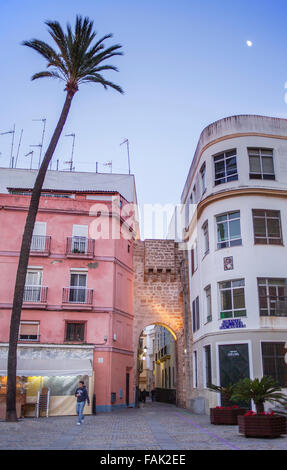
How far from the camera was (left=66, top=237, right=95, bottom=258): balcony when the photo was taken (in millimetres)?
28062

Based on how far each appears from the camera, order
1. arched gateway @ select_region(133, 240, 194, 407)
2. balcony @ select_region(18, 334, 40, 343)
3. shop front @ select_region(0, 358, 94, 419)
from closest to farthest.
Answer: shop front @ select_region(0, 358, 94, 419), balcony @ select_region(18, 334, 40, 343), arched gateway @ select_region(133, 240, 194, 407)

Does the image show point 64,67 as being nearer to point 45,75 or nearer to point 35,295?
point 45,75

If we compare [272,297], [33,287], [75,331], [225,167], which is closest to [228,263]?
[272,297]

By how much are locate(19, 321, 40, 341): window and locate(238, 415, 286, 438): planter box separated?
16.3 meters

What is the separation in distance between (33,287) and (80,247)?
12.4ft

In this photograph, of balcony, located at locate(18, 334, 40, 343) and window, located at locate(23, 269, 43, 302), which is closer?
balcony, located at locate(18, 334, 40, 343)

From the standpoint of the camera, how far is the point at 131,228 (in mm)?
32094

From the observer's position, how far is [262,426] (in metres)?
12.7

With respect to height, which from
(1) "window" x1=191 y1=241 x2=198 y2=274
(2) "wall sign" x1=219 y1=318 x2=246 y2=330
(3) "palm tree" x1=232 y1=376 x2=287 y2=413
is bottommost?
(3) "palm tree" x1=232 y1=376 x2=287 y2=413

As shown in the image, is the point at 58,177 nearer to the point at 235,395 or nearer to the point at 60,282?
the point at 60,282

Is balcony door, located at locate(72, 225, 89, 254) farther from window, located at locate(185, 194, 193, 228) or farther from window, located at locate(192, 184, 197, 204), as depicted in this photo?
window, located at locate(192, 184, 197, 204)

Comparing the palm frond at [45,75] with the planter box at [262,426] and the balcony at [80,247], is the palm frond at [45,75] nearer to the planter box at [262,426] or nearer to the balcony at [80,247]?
the balcony at [80,247]

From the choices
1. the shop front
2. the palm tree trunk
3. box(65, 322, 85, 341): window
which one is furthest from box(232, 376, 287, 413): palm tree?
box(65, 322, 85, 341): window

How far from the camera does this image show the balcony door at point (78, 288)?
27594mm
